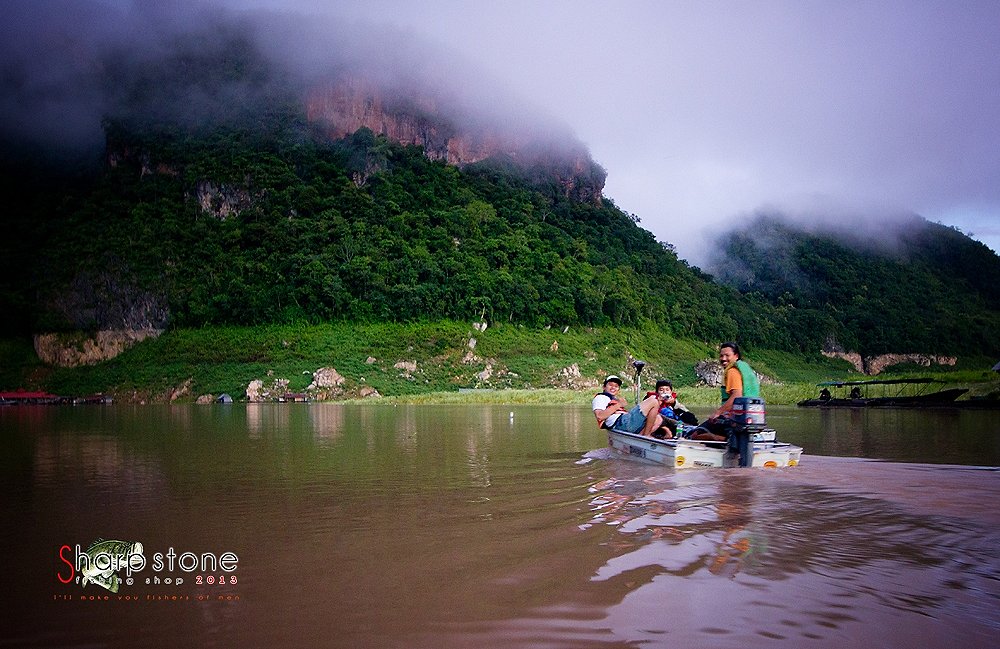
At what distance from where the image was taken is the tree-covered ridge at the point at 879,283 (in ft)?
365

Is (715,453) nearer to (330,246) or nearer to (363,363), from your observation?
(363,363)

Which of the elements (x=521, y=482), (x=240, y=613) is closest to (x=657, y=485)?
(x=521, y=482)

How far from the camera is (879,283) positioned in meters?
128

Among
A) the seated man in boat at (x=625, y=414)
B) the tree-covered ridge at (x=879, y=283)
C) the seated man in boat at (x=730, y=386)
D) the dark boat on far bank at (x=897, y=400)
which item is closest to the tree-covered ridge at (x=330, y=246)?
the tree-covered ridge at (x=879, y=283)

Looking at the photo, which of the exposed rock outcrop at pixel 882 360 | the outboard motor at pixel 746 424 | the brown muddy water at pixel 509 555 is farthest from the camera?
the exposed rock outcrop at pixel 882 360

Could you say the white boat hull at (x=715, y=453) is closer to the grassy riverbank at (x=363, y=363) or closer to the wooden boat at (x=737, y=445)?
the wooden boat at (x=737, y=445)

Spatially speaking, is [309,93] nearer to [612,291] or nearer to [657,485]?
[612,291]

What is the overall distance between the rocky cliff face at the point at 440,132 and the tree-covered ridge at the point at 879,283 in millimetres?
41916

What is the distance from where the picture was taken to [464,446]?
55.9ft

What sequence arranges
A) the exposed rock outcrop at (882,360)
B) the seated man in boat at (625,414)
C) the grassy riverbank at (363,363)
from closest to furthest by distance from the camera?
the seated man in boat at (625,414)
the grassy riverbank at (363,363)
the exposed rock outcrop at (882,360)

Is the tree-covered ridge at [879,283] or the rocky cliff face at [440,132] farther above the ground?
the rocky cliff face at [440,132]

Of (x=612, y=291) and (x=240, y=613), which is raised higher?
(x=612, y=291)

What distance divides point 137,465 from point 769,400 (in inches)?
1557

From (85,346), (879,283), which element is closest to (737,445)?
(85,346)
